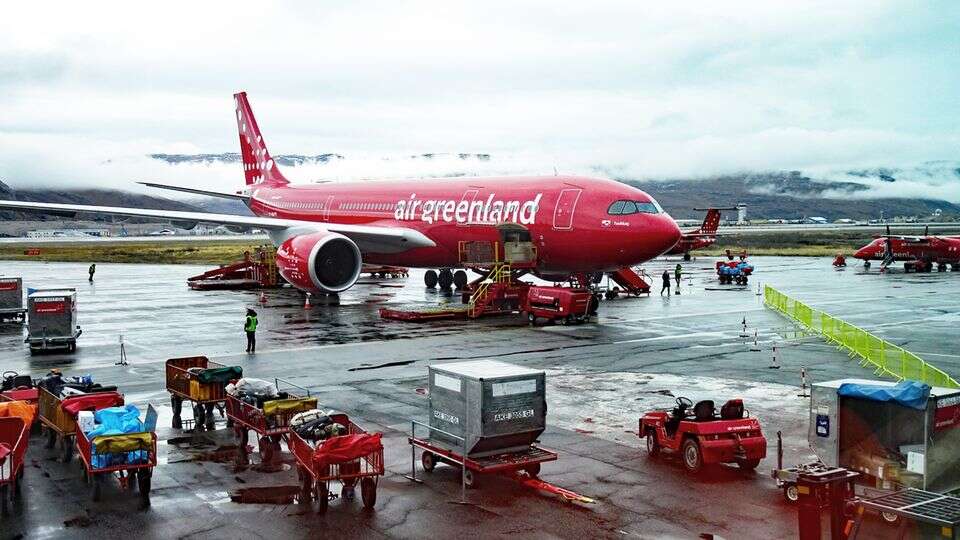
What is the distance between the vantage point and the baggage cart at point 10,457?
531 inches

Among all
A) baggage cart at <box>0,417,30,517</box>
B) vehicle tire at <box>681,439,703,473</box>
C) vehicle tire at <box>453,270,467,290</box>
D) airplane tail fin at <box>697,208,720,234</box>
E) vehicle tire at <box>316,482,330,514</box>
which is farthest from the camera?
airplane tail fin at <box>697,208,720,234</box>

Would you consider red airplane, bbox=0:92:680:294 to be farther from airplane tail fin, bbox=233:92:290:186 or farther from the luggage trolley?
the luggage trolley

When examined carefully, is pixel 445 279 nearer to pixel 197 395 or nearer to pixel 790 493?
pixel 197 395

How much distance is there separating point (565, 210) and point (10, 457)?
25950 millimetres

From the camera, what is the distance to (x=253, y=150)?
62031mm

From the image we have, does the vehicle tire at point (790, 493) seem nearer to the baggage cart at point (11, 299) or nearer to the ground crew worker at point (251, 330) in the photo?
the ground crew worker at point (251, 330)

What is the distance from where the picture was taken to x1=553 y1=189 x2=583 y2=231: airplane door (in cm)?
3666

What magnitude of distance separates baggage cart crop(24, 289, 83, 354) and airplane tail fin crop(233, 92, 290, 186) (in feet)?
104

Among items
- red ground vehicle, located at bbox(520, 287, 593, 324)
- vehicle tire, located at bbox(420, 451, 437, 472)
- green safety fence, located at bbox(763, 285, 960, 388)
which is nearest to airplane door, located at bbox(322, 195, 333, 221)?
red ground vehicle, located at bbox(520, 287, 593, 324)

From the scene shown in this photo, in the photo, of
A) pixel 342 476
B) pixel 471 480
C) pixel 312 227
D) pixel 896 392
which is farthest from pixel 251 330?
pixel 896 392

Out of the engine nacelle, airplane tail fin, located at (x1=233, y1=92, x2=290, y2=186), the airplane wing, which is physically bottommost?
the engine nacelle

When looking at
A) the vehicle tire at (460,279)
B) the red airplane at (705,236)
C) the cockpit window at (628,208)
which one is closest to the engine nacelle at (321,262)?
the cockpit window at (628,208)

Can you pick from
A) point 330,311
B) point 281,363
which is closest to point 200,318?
point 330,311

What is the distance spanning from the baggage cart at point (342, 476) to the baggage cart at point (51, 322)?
17952 mm
